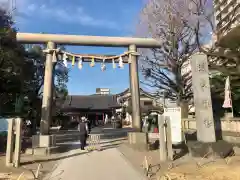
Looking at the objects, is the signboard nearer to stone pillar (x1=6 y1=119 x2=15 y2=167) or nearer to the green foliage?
stone pillar (x1=6 y1=119 x2=15 y2=167)

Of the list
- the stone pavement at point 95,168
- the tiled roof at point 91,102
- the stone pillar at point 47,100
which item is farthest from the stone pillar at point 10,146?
the tiled roof at point 91,102

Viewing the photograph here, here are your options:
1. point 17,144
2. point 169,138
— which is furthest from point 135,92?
point 17,144

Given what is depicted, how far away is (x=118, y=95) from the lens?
5784cm

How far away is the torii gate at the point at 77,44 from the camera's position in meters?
13.1

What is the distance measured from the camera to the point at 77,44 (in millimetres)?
14391

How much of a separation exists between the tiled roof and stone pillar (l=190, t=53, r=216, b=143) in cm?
3962

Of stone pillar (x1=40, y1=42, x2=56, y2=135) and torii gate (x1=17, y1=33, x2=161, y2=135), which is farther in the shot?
torii gate (x1=17, y1=33, x2=161, y2=135)

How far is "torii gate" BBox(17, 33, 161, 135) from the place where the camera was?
13.1 metres

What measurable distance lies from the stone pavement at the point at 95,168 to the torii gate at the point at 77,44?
290cm

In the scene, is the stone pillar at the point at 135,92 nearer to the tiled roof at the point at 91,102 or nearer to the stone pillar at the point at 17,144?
the stone pillar at the point at 17,144

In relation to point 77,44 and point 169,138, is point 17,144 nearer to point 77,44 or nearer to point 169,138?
point 169,138

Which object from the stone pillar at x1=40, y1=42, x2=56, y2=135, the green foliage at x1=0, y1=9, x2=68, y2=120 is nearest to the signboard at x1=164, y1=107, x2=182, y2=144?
the stone pillar at x1=40, y1=42, x2=56, y2=135

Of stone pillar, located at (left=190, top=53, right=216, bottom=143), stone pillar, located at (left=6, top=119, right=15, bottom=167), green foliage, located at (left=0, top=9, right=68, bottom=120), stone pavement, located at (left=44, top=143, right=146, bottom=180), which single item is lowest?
stone pavement, located at (left=44, top=143, right=146, bottom=180)

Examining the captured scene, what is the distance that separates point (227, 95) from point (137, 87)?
4.78 metres
